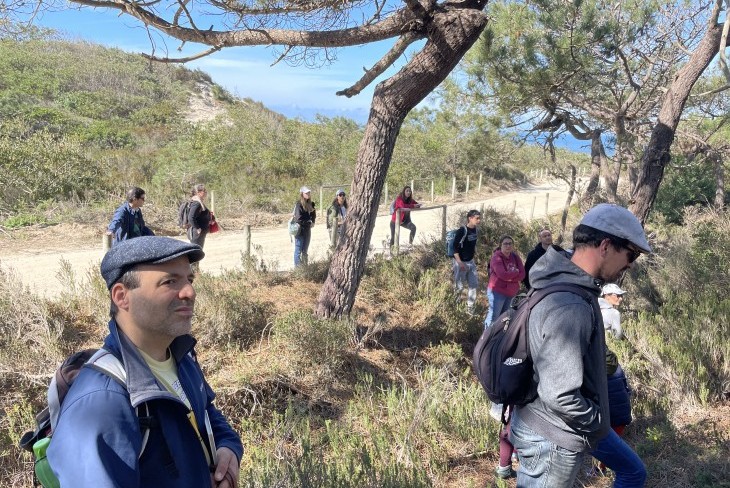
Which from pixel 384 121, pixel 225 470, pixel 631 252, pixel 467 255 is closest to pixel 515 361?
pixel 631 252

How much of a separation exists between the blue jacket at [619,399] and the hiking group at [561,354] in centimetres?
95

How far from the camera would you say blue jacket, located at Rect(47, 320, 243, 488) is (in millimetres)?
1229

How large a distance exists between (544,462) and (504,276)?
4.65 m

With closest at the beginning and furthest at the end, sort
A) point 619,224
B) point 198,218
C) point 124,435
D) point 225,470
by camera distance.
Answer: point 124,435, point 225,470, point 619,224, point 198,218

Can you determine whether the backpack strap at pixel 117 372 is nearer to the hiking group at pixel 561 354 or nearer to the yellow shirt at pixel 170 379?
the yellow shirt at pixel 170 379

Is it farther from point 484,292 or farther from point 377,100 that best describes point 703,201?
point 377,100

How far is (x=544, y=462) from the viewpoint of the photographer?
2.11 m

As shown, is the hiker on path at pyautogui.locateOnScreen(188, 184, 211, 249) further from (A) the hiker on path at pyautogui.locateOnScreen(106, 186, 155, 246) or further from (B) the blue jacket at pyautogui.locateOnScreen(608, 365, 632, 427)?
(B) the blue jacket at pyautogui.locateOnScreen(608, 365, 632, 427)

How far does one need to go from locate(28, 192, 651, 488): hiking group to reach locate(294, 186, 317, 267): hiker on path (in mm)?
5907


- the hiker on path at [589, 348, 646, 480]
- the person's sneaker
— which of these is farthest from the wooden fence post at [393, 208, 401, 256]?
the hiker on path at [589, 348, 646, 480]

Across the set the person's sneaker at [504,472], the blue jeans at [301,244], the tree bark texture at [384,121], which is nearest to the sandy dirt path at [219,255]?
the blue jeans at [301,244]

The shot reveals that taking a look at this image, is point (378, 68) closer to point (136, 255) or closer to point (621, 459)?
point (621, 459)

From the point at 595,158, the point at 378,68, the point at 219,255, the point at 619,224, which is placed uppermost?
the point at 378,68

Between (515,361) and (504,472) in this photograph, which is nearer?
(515,361)
